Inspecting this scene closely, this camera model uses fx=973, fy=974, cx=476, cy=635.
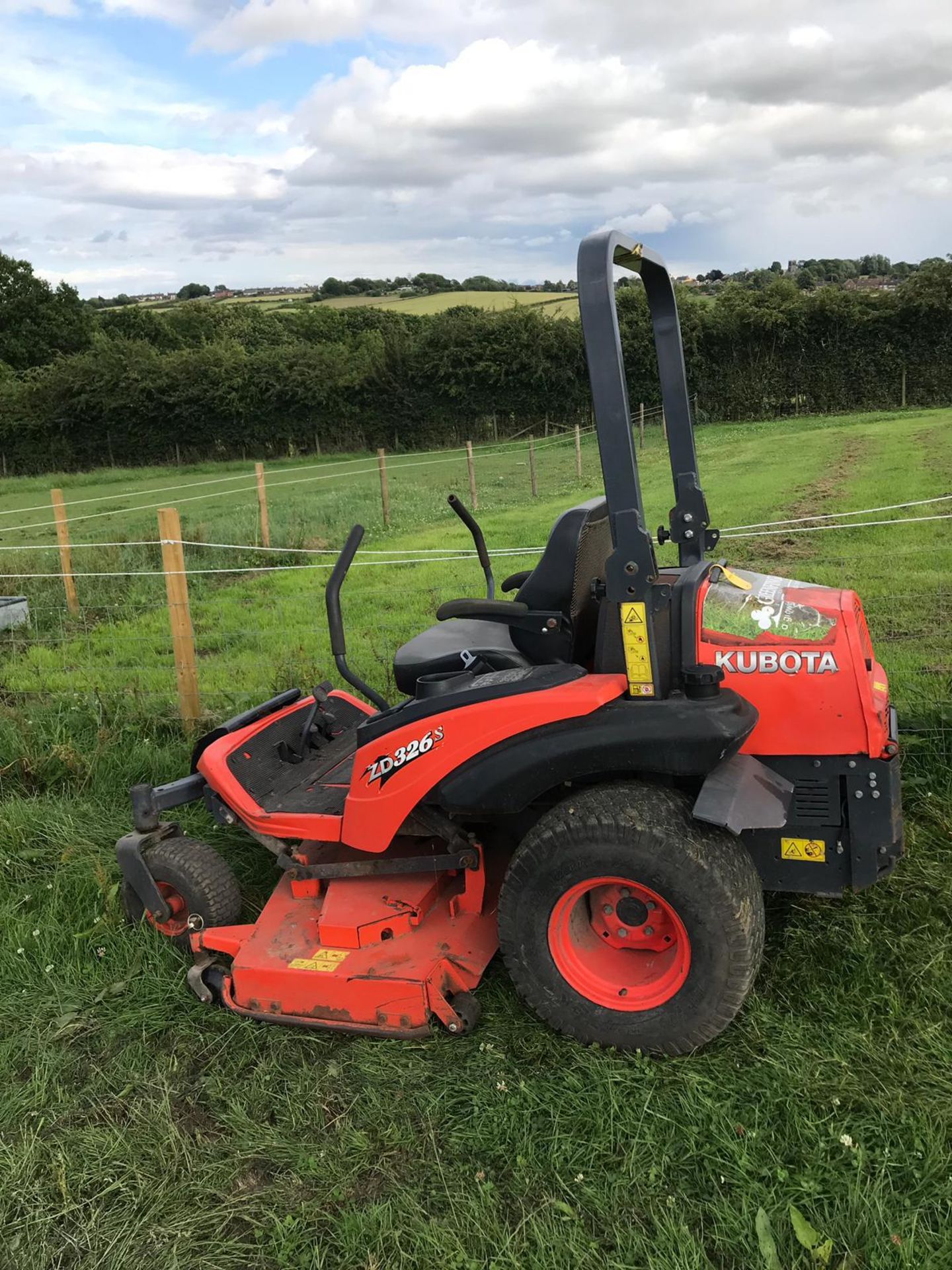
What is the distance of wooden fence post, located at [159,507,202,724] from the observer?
543 cm

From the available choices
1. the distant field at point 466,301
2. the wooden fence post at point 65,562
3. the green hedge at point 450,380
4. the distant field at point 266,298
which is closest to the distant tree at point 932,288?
the green hedge at point 450,380

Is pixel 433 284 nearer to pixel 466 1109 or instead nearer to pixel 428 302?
pixel 428 302

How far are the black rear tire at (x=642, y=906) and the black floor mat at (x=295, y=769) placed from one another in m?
0.89

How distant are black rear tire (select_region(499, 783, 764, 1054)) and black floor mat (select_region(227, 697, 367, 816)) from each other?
0.89 m

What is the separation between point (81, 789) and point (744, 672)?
3.57 m

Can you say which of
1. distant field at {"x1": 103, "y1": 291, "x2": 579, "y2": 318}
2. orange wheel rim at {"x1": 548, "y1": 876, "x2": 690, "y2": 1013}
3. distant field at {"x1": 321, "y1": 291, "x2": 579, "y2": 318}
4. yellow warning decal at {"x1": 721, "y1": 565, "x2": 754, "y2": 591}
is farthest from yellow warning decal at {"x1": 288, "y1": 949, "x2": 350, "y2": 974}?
distant field at {"x1": 321, "y1": 291, "x2": 579, "y2": 318}

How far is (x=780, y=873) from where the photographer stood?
288 centimetres

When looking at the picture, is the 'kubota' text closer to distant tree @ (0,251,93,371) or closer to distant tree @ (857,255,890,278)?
distant tree @ (857,255,890,278)

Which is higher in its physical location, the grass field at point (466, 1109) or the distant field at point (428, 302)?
the distant field at point (428, 302)

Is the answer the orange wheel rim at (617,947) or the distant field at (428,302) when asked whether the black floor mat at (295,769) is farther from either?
the distant field at (428,302)

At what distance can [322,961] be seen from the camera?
122 inches

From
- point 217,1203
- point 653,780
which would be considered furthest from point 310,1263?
point 653,780

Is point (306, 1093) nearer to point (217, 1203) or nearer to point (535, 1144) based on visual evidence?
point (217, 1203)

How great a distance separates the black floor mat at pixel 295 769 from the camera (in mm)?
3588
